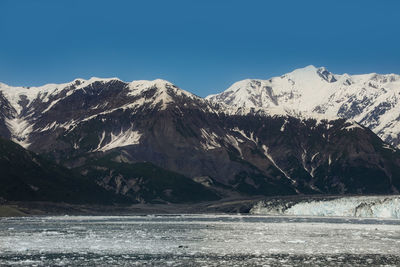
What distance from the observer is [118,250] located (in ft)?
396

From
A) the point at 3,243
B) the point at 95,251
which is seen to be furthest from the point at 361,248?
the point at 3,243

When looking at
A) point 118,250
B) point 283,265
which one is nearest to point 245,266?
point 283,265

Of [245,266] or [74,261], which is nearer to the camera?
[245,266]

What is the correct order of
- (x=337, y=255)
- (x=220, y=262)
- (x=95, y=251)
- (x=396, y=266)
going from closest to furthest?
(x=396, y=266) → (x=220, y=262) → (x=337, y=255) → (x=95, y=251)

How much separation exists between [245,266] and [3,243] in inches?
2385

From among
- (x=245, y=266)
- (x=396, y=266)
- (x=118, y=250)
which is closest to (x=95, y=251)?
(x=118, y=250)

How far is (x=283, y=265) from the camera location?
96.1m

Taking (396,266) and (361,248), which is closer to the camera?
(396,266)

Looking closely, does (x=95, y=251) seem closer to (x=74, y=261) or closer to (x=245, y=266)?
(x=74, y=261)

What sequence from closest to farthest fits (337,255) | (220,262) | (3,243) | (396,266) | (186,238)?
1. (396,266)
2. (220,262)
3. (337,255)
4. (3,243)
5. (186,238)

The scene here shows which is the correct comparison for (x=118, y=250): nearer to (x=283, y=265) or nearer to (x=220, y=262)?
(x=220, y=262)

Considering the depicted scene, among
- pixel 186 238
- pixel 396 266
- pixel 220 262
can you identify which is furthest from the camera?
pixel 186 238

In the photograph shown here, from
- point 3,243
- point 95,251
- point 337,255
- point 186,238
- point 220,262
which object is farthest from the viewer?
point 186,238

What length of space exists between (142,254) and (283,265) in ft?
90.8
